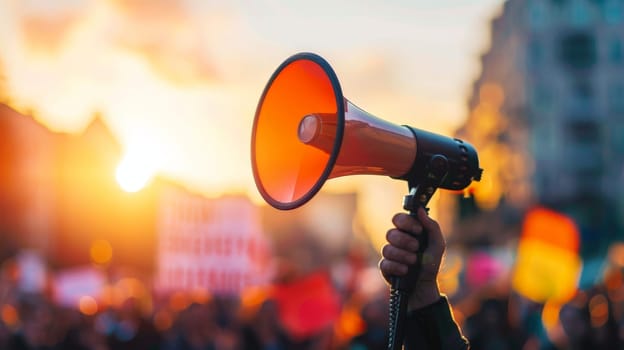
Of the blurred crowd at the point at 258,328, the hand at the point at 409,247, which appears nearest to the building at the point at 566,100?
the blurred crowd at the point at 258,328

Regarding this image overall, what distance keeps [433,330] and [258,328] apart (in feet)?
18.2

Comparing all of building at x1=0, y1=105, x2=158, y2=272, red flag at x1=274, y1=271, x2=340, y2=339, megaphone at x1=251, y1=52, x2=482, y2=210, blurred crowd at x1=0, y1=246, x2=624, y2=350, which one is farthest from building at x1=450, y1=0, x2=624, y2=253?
megaphone at x1=251, y1=52, x2=482, y2=210

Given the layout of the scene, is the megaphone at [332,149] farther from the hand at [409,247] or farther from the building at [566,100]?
the building at [566,100]

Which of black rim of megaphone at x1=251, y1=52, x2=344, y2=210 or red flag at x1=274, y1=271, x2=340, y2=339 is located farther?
red flag at x1=274, y1=271, x2=340, y2=339

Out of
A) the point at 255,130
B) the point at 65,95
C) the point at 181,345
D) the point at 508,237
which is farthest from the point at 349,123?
the point at 508,237

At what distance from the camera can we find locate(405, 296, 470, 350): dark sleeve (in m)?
2.57

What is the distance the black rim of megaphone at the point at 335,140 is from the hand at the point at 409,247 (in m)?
0.25

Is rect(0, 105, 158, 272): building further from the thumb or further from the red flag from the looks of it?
the thumb

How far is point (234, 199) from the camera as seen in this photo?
11.1m

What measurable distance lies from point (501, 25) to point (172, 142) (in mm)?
52396

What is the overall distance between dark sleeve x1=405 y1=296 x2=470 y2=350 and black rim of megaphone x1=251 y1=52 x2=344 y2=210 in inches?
19.1

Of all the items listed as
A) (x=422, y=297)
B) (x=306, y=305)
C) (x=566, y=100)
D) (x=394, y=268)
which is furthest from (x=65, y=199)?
(x=566, y=100)

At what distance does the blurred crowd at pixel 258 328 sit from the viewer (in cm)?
741

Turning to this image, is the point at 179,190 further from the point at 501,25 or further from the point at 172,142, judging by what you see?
the point at 501,25
